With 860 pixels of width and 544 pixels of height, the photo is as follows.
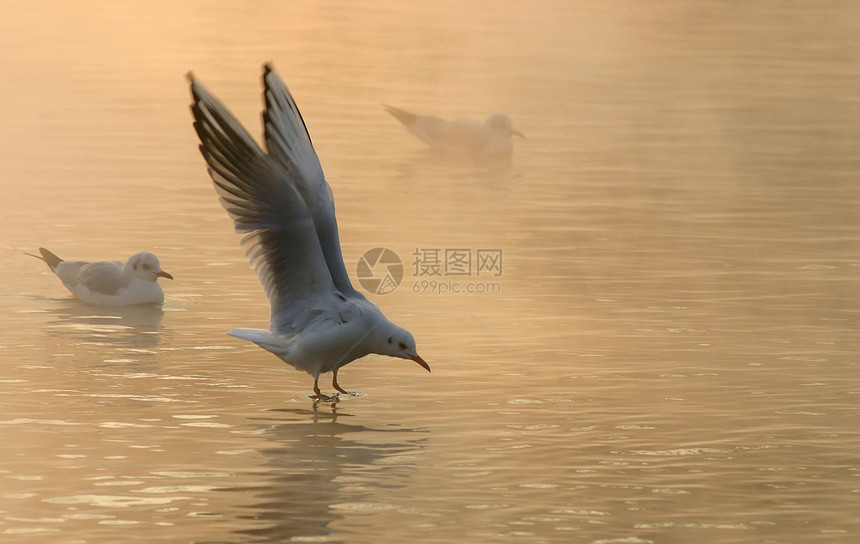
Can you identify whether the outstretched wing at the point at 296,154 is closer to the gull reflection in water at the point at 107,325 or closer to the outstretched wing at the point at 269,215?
the outstretched wing at the point at 269,215

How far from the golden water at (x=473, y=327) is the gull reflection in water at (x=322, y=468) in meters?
0.03

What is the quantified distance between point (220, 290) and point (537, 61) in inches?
679

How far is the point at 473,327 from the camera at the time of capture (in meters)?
12.5

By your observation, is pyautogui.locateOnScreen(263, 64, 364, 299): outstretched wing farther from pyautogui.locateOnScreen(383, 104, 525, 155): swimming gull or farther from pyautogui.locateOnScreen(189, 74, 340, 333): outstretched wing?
pyautogui.locateOnScreen(383, 104, 525, 155): swimming gull

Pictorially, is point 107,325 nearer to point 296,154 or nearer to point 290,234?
point 290,234

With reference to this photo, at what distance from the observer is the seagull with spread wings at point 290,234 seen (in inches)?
384

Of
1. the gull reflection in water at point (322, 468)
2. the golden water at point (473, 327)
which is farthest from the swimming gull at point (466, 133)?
the gull reflection in water at point (322, 468)

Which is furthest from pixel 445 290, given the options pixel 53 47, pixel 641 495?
pixel 53 47

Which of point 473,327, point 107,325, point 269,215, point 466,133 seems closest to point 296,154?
point 269,215

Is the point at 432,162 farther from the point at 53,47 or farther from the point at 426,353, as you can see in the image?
→ the point at 53,47

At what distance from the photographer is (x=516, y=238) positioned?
15.7 meters

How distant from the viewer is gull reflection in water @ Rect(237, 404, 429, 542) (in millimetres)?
8102

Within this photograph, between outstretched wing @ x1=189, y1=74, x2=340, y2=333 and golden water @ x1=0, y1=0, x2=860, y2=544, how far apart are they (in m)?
0.73

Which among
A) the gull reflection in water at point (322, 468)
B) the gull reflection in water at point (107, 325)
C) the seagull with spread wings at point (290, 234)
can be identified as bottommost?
the gull reflection in water at point (322, 468)
